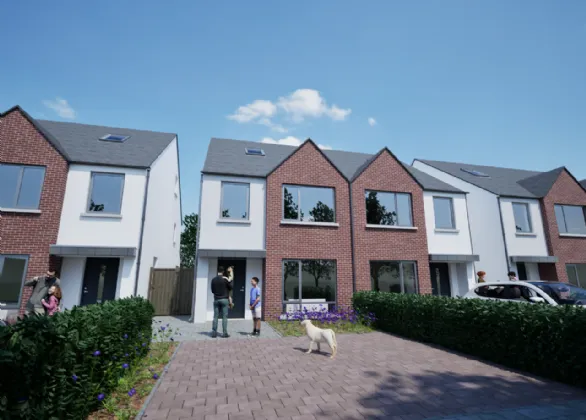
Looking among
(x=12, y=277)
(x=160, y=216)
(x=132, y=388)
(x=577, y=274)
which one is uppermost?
(x=160, y=216)

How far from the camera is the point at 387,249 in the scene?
44.2ft

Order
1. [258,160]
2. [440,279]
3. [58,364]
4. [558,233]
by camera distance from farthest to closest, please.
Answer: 1. [558,233]
2. [440,279]
3. [258,160]
4. [58,364]

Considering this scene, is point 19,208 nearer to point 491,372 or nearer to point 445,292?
point 491,372

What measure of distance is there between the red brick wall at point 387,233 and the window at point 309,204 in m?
1.15

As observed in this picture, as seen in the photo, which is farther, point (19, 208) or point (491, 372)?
point (19, 208)

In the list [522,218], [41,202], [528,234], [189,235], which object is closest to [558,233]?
[528,234]

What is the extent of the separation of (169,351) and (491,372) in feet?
23.1

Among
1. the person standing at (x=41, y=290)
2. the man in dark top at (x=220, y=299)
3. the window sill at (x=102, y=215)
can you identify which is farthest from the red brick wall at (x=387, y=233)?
the person standing at (x=41, y=290)

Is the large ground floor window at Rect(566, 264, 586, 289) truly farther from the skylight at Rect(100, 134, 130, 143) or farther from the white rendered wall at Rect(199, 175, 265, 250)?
the skylight at Rect(100, 134, 130, 143)

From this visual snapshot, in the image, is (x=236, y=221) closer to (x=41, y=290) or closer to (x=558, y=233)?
(x=41, y=290)

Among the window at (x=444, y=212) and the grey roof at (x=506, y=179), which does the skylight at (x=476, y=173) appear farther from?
the window at (x=444, y=212)

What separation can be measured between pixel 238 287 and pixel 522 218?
1579 cm

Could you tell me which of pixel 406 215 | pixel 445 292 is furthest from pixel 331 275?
pixel 445 292

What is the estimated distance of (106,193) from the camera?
11.5m
